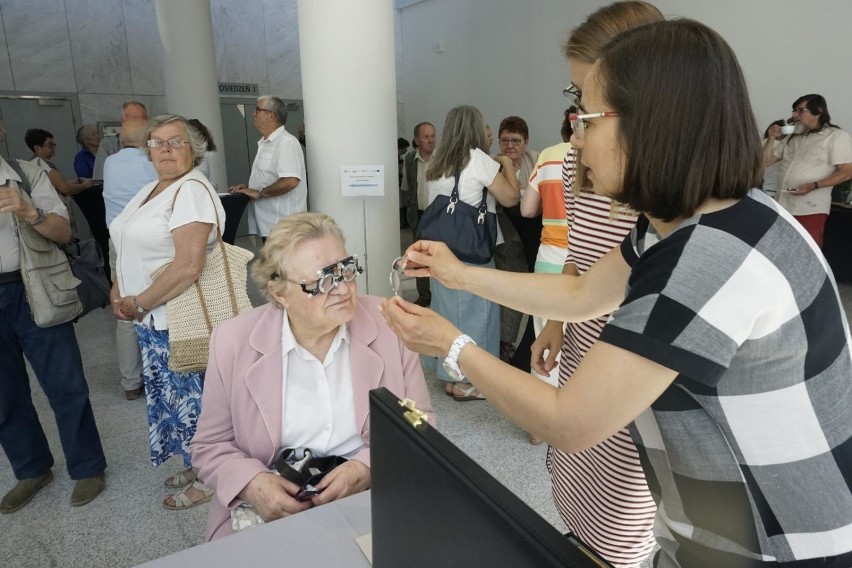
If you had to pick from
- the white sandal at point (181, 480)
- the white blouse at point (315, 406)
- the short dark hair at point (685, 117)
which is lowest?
the white sandal at point (181, 480)

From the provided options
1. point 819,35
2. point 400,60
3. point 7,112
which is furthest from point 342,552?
point 400,60

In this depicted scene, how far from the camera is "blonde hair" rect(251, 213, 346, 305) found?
69.8 inches

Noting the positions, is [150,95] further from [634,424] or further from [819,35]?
[634,424]

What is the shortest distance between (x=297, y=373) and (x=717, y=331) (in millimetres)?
1287

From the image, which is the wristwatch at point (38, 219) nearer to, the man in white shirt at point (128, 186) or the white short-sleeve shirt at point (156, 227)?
the white short-sleeve shirt at point (156, 227)

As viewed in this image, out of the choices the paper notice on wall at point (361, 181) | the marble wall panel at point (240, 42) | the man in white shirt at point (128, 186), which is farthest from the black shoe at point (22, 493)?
the marble wall panel at point (240, 42)

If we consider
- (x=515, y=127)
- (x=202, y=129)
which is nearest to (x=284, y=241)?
(x=202, y=129)

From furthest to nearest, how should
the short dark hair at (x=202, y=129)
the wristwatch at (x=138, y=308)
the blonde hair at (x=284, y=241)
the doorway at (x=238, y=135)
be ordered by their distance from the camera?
the doorway at (x=238, y=135)
the short dark hair at (x=202, y=129)
the wristwatch at (x=138, y=308)
the blonde hair at (x=284, y=241)

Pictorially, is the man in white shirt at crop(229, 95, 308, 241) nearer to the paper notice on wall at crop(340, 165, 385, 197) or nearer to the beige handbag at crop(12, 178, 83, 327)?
the paper notice on wall at crop(340, 165, 385, 197)

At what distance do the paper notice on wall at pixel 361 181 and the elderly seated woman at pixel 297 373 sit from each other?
185cm

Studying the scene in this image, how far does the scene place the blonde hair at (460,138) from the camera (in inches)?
138

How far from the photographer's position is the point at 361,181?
3.66 m

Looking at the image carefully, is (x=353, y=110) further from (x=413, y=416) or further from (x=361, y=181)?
(x=413, y=416)

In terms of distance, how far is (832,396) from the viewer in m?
0.78
